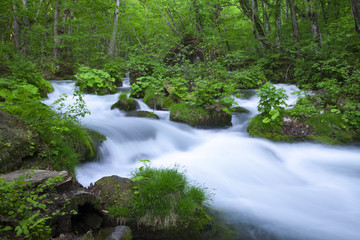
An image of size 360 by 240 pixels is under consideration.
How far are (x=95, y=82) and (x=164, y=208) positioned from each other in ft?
28.6

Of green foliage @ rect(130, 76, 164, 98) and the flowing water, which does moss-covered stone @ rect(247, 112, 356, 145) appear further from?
green foliage @ rect(130, 76, 164, 98)

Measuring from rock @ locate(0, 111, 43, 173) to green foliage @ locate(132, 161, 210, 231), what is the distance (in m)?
1.53

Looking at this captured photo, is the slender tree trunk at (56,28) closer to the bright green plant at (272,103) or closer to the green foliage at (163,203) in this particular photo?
the bright green plant at (272,103)

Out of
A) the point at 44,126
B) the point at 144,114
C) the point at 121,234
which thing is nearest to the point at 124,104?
the point at 144,114

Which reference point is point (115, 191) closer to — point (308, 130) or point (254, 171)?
point (254, 171)

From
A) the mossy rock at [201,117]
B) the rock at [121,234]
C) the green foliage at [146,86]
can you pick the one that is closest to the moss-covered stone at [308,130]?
the mossy rock at [201,117]

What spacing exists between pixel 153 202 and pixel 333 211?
9.88 feet

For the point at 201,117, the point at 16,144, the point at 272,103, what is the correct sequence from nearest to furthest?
the point at 16,144 < the point at 272,103 < the point at 201,117

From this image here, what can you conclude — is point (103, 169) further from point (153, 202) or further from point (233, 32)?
point (233, 32)

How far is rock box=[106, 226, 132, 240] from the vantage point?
103 inches

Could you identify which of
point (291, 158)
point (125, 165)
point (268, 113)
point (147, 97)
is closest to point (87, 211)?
point (125, 165)

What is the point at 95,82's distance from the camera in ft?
33.9

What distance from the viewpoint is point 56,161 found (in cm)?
352

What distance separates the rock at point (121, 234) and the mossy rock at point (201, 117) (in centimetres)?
505
